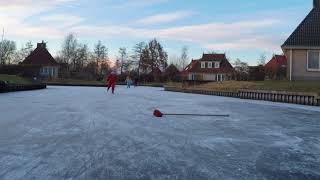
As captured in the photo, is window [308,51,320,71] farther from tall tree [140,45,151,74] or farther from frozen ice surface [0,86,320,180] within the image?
tall tree [140,45,151,74]

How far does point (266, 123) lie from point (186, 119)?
7.11 ft

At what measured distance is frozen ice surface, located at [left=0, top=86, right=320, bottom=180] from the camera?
6.82m

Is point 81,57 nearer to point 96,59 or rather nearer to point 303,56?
point 96,59

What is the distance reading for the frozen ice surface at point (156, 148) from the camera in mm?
6816

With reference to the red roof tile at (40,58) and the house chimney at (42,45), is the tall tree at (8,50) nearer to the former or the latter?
the red roof tile at (40,58)

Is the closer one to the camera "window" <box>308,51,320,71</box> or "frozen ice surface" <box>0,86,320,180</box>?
"frozen ice surface" <box>0,86,320,180</box>

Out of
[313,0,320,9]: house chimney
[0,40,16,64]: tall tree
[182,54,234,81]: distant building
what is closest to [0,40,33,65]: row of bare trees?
[0,40,16,64]: tall tree

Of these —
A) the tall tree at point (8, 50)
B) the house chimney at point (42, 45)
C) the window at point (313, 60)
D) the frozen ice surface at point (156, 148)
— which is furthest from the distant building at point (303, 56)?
the house chimney at point (42, 45)

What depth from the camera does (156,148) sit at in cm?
864

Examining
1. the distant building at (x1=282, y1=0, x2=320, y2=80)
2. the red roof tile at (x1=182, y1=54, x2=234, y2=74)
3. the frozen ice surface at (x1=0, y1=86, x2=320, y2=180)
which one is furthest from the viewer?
the red roof tile at (x1=182, y1=54, x2=234, y2=74)

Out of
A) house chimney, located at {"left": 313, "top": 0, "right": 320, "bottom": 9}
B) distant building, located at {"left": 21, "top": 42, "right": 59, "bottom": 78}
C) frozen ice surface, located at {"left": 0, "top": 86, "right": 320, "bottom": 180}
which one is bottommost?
frozen ice surface, located at {"left": 0, "top": 86, "right": 320, "bottom": 180}

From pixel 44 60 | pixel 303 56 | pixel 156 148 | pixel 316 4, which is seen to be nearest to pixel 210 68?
pixel 44 60

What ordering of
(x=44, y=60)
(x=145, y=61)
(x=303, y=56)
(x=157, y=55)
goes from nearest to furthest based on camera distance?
(x=303, y=56), (x=44, y=60), (x=145, y=61), (x=157, y=55)

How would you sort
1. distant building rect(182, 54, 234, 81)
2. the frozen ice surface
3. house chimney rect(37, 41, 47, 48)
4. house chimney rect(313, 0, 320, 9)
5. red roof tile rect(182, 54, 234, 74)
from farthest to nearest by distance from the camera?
house chimney rect(37, 41, 47, 48) < red roof tile rect(182, 54, 234, 74) < distant building rect(182, 54, 234, 81) < house chimney rect(313, 0, 320, 9) < the frozen ice surface
